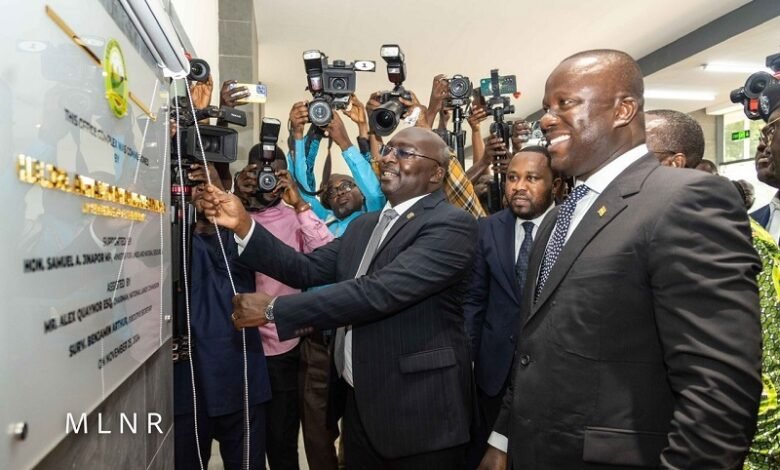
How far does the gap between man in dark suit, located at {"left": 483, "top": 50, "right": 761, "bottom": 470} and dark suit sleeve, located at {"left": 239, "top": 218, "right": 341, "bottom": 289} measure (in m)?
0.85

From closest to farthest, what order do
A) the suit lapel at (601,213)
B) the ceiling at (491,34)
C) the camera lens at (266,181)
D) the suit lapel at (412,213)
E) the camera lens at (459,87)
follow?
the suit lapel at (601,213) < the suit lapel at (412,213) < the camera lens at (266,181) < the camera lens at (459,87) < the ceiling at (491,34)

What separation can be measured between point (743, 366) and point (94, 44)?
1.13 metres

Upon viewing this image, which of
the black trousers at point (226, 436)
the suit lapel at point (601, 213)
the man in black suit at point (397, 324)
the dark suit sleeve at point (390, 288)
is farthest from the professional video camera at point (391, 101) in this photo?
the suit lapel at point (601, 213)

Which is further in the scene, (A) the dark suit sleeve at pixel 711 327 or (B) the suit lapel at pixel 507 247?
(B) the suit lapel at pixel 507 247

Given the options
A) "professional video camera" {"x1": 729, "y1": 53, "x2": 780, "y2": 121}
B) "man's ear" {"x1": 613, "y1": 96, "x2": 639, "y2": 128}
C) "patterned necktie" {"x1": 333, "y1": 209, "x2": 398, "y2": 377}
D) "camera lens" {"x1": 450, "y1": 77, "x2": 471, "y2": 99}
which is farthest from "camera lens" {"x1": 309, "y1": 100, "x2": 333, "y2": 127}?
"professional video camera" {"x1": 729, "y1": 53, "x2": 780, "y2": 121}

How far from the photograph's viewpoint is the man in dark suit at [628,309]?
33.1 inches

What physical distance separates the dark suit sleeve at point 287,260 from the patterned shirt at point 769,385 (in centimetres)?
124

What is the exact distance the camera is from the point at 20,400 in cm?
68

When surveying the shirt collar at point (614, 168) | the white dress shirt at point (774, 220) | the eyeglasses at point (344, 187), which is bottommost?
the white dress shirt at point (774, 220)

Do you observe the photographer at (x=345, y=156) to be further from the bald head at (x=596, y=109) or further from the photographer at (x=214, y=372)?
the bald head at (x=596, y=109)

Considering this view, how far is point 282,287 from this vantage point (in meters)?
2.26

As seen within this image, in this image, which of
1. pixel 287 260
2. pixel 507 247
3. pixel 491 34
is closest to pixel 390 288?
pixel 287 260

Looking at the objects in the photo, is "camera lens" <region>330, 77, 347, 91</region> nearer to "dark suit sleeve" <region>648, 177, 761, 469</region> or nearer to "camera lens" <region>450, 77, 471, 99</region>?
"camera lens" <region>450, 77, 471, 99</region>

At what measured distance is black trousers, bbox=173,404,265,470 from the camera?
1.82 m
